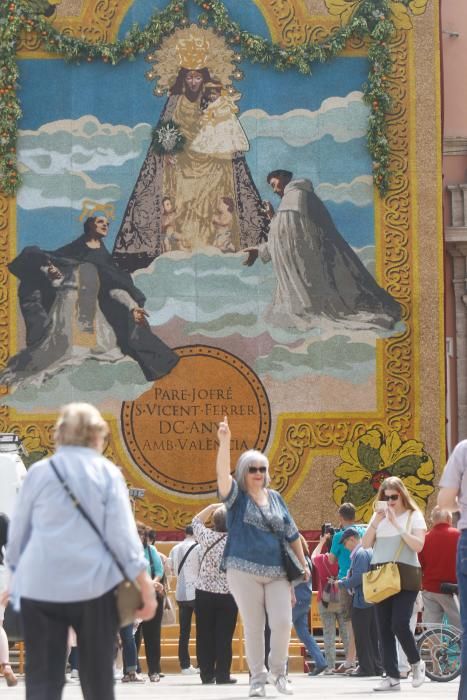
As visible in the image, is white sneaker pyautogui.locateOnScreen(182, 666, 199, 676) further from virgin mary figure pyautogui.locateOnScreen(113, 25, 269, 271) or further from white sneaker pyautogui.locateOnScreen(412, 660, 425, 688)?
virgin mary figure pyautogui.locateOnScreen(113, 25, 269, 271)

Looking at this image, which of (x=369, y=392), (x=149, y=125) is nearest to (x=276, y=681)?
(x=369, y=392)

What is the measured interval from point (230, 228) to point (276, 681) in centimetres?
1177

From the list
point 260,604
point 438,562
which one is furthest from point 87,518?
point 438,562

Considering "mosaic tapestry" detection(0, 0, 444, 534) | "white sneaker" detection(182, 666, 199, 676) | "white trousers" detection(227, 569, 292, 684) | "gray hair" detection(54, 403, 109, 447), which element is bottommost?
"white sneaker" detection(182, 666, 199, 676)

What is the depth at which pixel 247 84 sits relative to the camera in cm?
2161

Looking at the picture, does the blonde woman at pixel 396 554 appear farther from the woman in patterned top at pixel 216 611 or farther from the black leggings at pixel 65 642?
the black leggings at pixel 65 642

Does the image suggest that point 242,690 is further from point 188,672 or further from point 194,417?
point 194,417

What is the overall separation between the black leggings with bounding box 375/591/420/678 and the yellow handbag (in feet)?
0.41

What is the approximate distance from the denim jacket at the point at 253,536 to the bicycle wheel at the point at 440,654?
317 cm

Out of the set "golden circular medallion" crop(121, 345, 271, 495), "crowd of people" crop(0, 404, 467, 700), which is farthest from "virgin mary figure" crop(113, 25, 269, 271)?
"crowd of people" crop(0, 404, 467, 700)

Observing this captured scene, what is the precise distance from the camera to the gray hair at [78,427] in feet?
19.3

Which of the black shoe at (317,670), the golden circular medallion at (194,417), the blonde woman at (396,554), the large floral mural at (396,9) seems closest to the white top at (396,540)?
the blonde woman at (396,554)

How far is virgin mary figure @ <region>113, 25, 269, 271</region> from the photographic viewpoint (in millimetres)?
21234

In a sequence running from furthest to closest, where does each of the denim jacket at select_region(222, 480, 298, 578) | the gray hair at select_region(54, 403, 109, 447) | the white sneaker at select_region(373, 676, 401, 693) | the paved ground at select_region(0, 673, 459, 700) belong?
the white sneaker at select_region(373, 676, 401, 693) < the paved ground at select_region(0, 673, 459, 700) < the denim jacket at select_region(222, 480, 298, 578) < the gray hair at select_region(54, 403, 109, 447)
